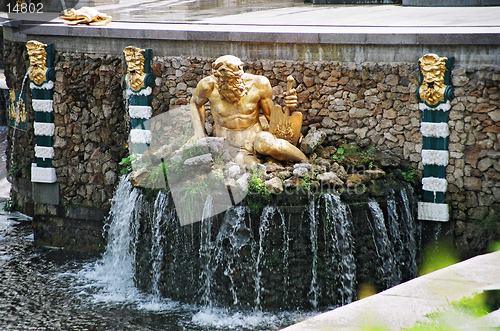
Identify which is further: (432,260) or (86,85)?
(86,85)

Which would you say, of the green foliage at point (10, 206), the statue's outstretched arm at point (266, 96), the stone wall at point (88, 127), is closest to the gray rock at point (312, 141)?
the statue's outstretched arm at point (266, 96)

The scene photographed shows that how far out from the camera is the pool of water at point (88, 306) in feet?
25.6

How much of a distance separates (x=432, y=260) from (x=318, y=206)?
7.02 feet

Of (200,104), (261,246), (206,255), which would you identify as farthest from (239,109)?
(206,255)

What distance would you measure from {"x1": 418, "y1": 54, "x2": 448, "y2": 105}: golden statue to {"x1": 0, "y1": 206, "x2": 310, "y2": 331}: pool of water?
138 inches

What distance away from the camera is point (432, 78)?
8.43 m

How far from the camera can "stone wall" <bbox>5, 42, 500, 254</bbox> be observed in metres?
8.47

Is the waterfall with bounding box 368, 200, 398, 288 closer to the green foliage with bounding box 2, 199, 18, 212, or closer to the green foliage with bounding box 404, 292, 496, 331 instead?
the green foliage with bounding box 404, 292, 496, 331

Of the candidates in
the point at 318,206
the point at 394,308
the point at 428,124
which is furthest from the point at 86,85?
the point at 394,308

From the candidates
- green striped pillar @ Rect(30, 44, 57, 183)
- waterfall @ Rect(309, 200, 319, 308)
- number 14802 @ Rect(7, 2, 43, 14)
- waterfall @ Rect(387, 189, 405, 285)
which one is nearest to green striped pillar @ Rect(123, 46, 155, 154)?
green striped pillar @ Rect(30, 44, 57, 183)

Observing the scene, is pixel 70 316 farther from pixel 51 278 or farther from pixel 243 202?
pixel 243 202

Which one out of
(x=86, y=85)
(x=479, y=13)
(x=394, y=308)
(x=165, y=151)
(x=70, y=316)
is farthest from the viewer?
(x=479, y=13)

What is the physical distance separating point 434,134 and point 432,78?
798mm

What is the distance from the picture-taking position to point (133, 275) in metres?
9.05
